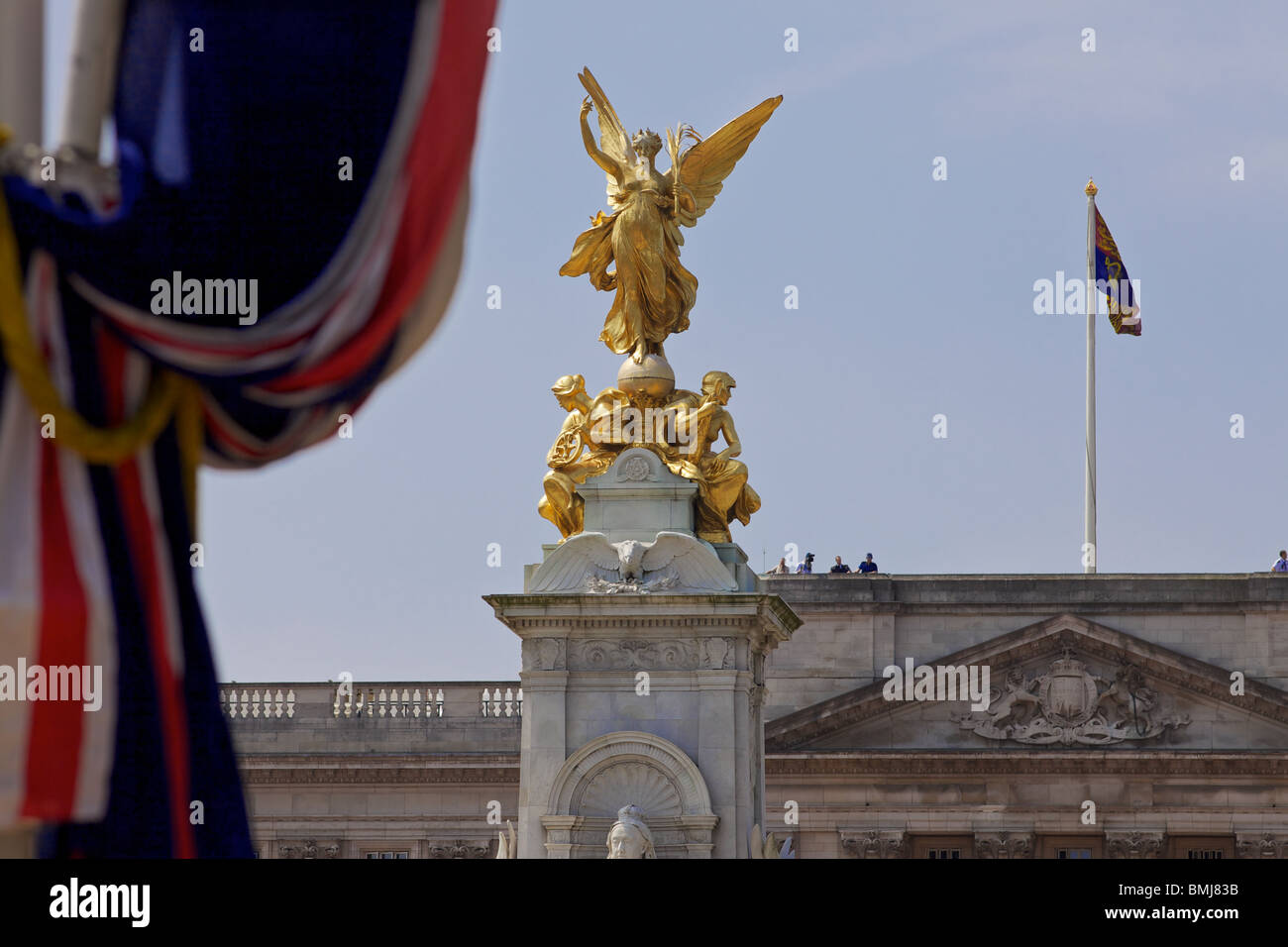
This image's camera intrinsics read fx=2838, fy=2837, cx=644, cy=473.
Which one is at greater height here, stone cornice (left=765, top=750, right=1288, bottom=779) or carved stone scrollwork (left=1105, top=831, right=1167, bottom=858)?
stone cornice (left=765, top=750, right=1288, bottom=779)

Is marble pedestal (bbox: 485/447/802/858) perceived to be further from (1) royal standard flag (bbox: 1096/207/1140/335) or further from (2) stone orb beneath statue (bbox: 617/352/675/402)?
(1) royal standard flag (bbox: 1096/207/1140/335)

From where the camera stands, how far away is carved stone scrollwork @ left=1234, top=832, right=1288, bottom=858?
213 ft

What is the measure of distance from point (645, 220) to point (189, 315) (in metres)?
21.6

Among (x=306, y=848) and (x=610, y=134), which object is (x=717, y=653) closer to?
(x=610, y=134)

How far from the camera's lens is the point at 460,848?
6588 cm

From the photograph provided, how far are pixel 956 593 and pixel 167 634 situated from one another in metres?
54.9

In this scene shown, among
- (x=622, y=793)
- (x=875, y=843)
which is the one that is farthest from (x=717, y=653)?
(x=875, y=843)

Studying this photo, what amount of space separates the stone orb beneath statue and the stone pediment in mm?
33048

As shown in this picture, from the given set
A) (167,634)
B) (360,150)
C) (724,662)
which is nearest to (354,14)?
(360,150)

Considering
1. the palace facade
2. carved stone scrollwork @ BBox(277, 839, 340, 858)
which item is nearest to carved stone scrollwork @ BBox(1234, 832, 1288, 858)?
the palace facade

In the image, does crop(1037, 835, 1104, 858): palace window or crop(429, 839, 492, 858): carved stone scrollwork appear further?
crop(1037, 835, 1104, 858): palace window

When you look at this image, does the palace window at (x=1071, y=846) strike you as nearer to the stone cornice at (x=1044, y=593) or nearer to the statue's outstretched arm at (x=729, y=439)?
the stone cornice at (x=1044, y=593)
